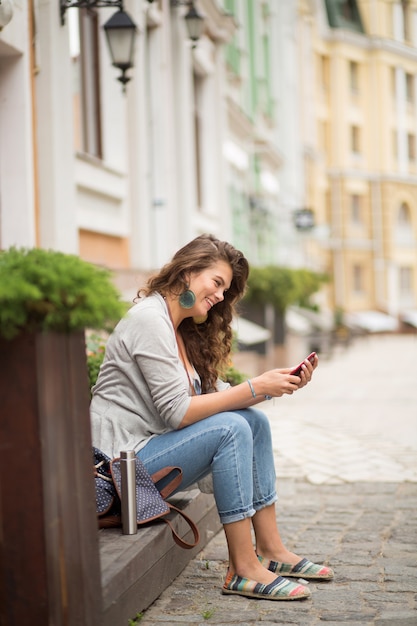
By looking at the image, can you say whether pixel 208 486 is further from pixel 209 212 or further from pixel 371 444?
pixel 209 212

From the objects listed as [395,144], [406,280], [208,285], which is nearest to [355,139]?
[395,144]

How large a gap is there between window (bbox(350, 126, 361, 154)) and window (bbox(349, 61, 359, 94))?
169cm

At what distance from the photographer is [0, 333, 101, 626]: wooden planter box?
10.1 ft

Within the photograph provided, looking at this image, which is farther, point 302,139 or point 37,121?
point 302,139

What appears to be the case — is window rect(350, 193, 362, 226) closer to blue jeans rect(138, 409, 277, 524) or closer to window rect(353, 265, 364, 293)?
window rect(353, 265, 364, 293)

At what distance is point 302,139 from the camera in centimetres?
3706

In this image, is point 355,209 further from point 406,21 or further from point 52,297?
point 52,297

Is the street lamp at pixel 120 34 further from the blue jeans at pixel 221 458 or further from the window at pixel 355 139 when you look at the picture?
the window at pixel 355 139

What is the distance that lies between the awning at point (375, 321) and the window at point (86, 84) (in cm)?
3263

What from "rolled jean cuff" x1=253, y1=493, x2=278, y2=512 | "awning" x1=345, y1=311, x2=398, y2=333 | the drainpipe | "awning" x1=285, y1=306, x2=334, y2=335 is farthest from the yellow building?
"rolled jean cuff" x1=253, y1=493, x2=278, y2=512

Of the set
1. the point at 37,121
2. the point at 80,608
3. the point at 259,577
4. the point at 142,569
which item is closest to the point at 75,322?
the point at 80,608

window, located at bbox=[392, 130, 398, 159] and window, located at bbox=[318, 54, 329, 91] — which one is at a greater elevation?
window, located at bbox=[318, 54, 329, 91]

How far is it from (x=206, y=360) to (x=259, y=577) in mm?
1035

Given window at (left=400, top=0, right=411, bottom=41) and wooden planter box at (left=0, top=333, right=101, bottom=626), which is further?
window at (left=400, top=0, right=411, bottom=41)
